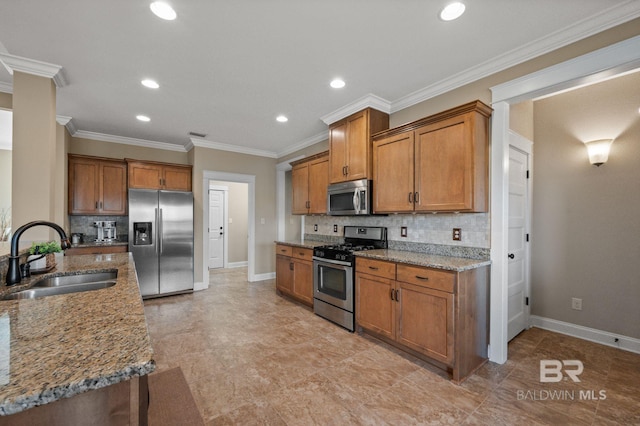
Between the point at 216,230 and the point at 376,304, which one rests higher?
the point at 216,230

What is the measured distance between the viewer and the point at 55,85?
9.14 feet

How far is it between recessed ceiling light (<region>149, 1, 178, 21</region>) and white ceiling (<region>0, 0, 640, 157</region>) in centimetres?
4

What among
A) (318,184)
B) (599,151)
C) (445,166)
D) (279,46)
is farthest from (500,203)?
(318,184)

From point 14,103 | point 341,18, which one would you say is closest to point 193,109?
point 14,103

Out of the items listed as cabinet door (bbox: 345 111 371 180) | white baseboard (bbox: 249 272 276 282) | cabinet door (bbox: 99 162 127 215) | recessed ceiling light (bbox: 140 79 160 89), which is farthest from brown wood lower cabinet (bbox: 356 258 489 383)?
cabinet door (bbox: 99 162 127 215)

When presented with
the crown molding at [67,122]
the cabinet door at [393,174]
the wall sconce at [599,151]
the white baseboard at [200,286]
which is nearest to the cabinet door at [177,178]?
the crown molding at [67,122]

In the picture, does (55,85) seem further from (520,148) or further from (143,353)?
(520,148)

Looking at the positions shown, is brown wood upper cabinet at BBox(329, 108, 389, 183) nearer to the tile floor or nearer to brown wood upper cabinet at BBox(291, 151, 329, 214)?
brown wood upper cabinet at BBox(291, 151, 329, 214)

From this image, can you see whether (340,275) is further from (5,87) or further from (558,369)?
(5,87)

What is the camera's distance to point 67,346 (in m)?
0.76

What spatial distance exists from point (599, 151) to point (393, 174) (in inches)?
81.2

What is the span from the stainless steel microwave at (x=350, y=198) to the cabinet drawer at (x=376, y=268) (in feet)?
2.00

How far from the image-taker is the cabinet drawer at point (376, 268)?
2.68 m

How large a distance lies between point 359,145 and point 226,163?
294cm
